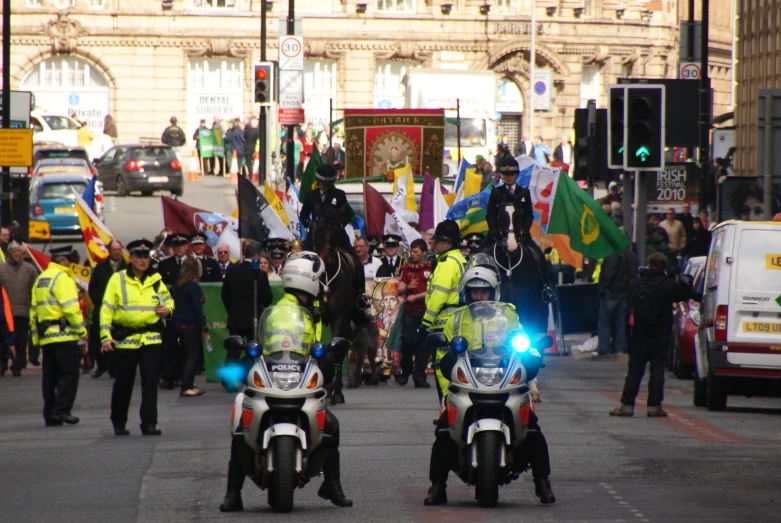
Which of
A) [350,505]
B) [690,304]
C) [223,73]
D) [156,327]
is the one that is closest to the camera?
[350,505]

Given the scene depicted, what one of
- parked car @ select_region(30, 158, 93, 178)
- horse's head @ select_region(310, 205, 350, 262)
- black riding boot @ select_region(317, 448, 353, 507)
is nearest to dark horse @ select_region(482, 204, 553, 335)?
horse's head @ select_region(310, 205, 350, 262)

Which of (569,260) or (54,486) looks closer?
(54,486)

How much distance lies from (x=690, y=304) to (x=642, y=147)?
122 inches

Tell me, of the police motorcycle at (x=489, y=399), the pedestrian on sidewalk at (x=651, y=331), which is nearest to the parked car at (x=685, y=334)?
the pedestrian on sidewalk at (x=651, y=331)

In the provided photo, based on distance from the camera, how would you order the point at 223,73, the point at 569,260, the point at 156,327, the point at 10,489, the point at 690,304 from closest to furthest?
the point at 10,489
the point at 156,327
the point at 690,304
the point at 569,260
the point at 223,73

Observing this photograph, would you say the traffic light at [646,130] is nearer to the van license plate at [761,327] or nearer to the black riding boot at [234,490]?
the van license plate at [761,327]

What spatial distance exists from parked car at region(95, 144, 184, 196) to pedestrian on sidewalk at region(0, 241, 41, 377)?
23736 mm

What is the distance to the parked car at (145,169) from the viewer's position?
1877 inches

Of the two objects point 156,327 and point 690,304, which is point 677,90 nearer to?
point 690,304

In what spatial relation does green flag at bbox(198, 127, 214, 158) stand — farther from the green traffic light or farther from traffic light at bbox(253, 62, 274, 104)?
the green traffic light

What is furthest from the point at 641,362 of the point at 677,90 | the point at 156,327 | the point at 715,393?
the point at 677,90

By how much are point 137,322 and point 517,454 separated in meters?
5.49

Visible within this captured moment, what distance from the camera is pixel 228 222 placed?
25.0 metres

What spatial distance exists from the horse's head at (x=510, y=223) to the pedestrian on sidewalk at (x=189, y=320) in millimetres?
4254
